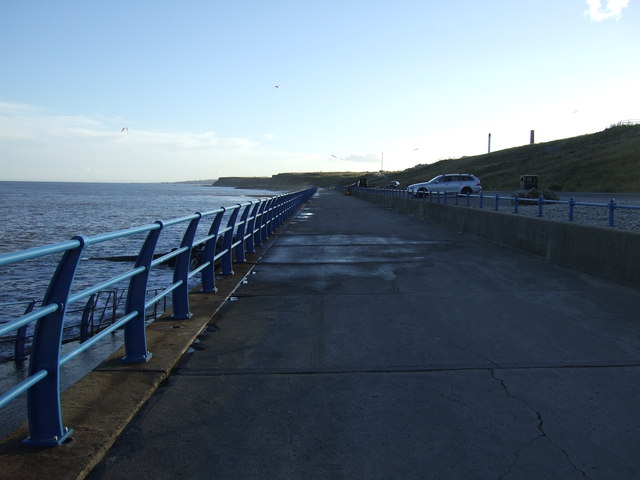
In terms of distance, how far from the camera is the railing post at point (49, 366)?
146 inches

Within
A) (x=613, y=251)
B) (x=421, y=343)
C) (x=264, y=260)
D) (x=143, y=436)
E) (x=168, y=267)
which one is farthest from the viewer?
(x=168, y=267)

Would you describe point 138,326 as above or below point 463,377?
above

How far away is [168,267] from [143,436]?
21.8m

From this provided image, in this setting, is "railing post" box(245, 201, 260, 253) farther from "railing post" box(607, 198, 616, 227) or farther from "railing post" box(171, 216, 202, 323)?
"railing post" box(607, 198, 616, 227)

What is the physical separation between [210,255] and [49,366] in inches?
194

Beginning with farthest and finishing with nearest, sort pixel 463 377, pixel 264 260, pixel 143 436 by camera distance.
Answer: pixel 264 260 < pixel 463 377 < pixel 143 436

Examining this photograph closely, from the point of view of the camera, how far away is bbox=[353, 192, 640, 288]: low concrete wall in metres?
9.86

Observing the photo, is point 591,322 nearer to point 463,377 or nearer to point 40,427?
point 463,377

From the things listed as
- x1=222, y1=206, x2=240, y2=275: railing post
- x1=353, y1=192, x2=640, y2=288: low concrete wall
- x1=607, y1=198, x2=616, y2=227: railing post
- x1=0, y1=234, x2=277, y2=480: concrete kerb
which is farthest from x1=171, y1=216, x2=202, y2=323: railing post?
x1=607, y1=198, x2=616, y2=227: railing post

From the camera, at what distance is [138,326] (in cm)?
545

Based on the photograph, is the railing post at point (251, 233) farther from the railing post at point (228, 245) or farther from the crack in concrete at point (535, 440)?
the crack in concrete at point (535, 440)

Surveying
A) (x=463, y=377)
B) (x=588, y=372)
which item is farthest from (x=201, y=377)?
(x=588, y=372)

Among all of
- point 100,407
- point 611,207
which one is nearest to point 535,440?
point 100,407

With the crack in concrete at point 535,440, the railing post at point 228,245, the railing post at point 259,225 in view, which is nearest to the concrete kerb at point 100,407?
the crack in concrete at point 535,440
